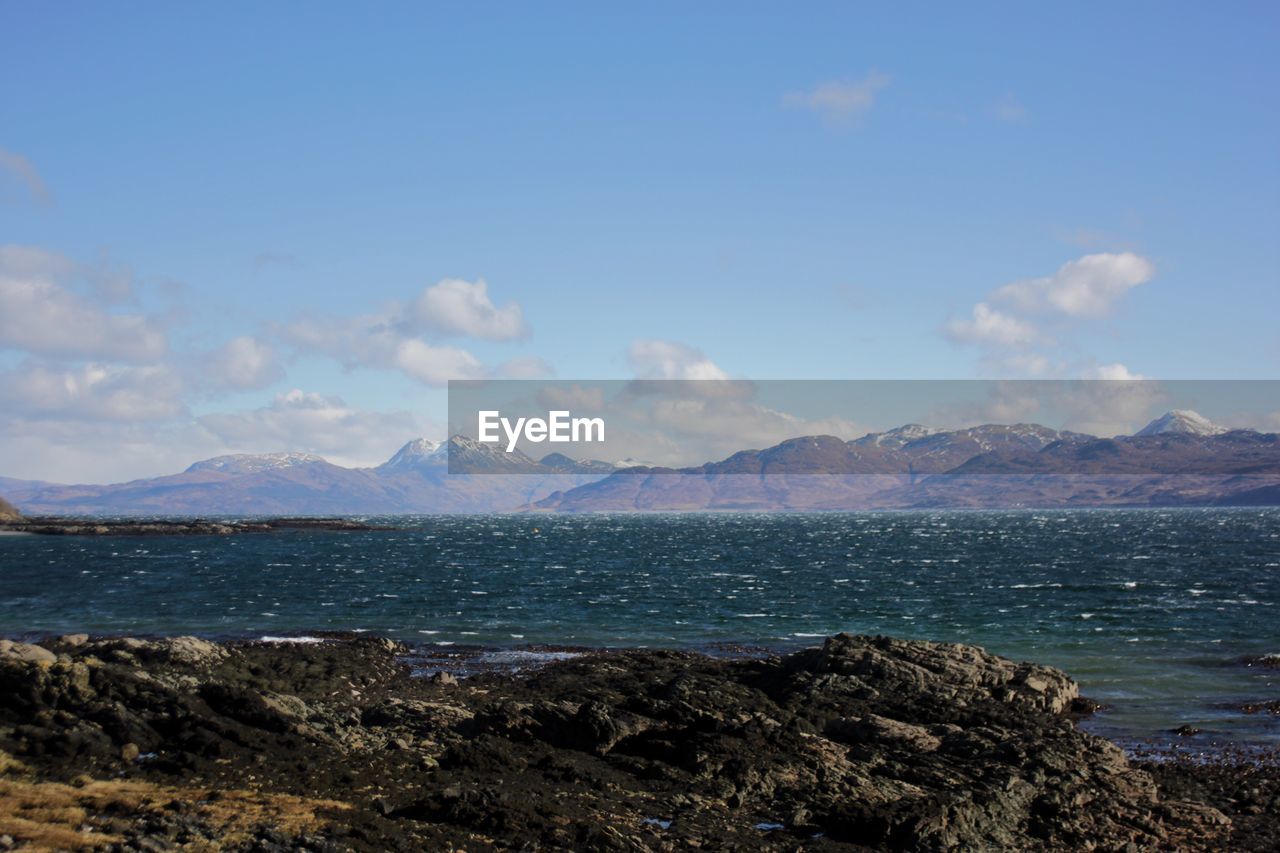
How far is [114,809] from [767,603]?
163ft

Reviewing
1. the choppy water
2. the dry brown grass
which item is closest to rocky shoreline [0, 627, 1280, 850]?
the dry brown grass

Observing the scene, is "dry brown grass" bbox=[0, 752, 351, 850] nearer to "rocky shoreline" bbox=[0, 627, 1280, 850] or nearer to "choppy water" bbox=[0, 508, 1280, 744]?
"rocky shoreline" bbox=[0, 627, 1280, 850]

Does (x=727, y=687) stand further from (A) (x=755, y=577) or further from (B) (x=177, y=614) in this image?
(A) (x=755, y=577)

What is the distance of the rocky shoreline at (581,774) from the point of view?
674 inches

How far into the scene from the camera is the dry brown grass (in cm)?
1488

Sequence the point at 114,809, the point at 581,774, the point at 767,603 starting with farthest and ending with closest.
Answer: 1. the point at 767,603
2. the point at 581,774
3. the point at 114,809

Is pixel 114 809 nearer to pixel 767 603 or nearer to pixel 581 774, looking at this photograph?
pixel 581 774

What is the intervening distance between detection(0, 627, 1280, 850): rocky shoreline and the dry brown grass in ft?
0.19

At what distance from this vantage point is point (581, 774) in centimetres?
2139

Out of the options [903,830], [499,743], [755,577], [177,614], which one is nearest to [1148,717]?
[903,830]

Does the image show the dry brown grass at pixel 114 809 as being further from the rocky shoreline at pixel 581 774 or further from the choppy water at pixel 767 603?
the choppy water at pixel 767 603

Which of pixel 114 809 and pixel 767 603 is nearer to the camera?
pixel 114 809

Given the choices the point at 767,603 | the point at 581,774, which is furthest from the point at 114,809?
the point at 767,603

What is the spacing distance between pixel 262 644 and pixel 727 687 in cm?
2199
